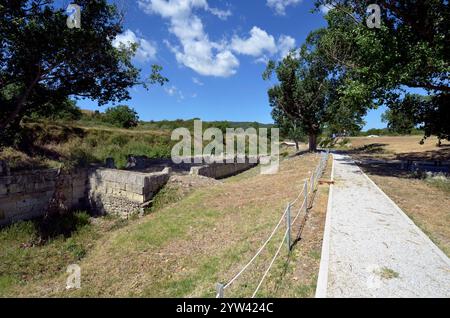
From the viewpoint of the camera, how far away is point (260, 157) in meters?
29.8

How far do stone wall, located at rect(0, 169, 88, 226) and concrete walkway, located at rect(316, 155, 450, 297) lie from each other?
11486 millimetres

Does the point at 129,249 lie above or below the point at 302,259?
below

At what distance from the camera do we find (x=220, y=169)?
2078cm

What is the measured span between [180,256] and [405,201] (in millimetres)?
7724

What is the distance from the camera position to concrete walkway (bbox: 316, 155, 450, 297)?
421 cm

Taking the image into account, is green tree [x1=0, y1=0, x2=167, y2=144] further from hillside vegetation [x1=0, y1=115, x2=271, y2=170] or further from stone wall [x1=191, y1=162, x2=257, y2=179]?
stone wall [x1=191, y1=162, x2=257, y2=179]

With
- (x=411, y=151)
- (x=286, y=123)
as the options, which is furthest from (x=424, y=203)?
(x=411, y=151)

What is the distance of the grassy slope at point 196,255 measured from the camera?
5079mm

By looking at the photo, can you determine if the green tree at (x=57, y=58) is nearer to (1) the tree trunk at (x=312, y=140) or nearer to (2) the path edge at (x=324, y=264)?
(2) the path edge at (x=324, y=264)

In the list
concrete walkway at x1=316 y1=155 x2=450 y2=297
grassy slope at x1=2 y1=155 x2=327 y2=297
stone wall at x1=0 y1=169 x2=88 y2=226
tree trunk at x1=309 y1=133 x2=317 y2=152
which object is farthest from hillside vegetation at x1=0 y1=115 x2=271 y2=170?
tree trunk at x1=309 y1=133 x2=317 y2=152

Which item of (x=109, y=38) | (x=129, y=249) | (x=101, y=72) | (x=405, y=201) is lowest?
(x=129, y=249)
